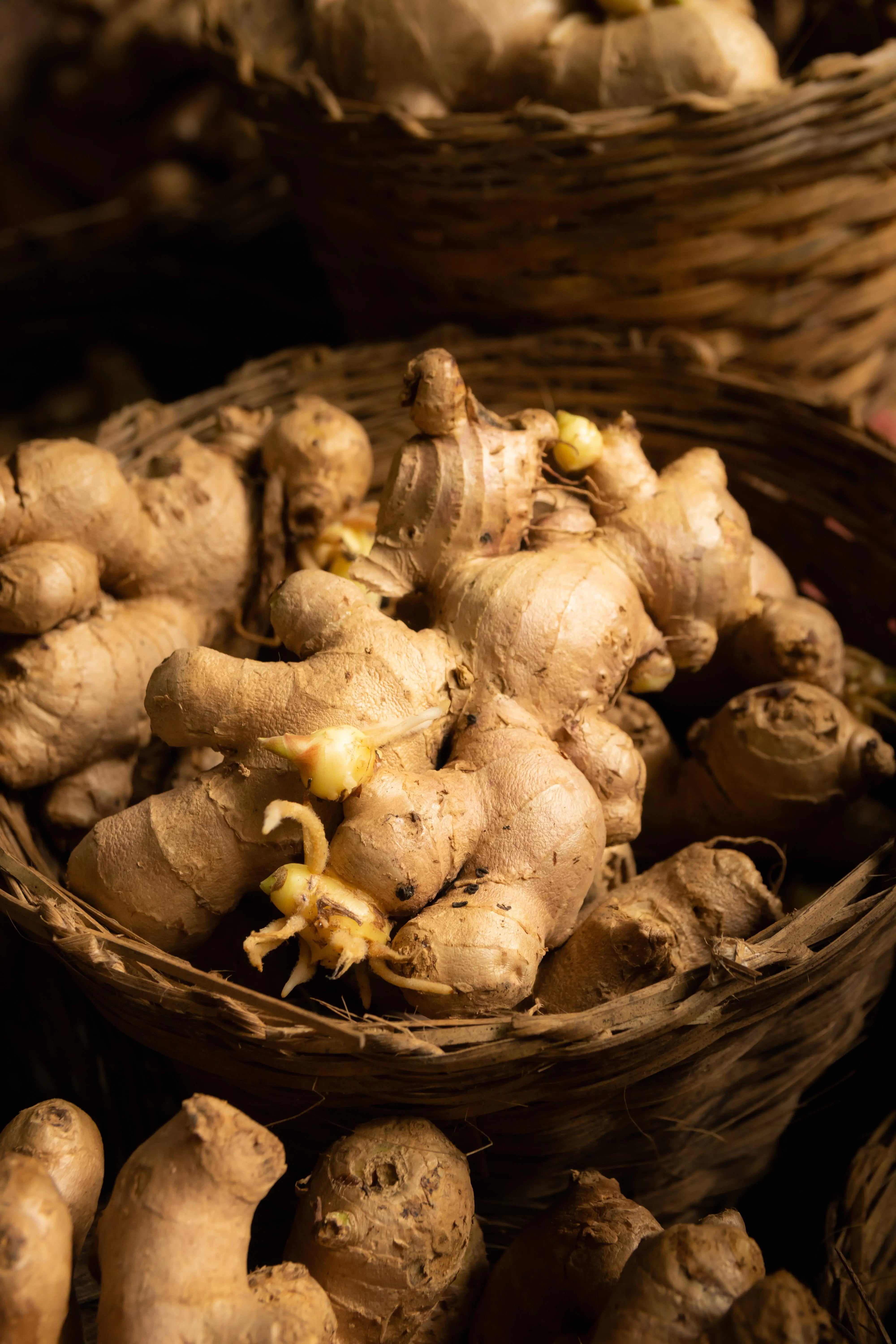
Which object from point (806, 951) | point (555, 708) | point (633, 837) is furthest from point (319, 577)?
point (806, 951)

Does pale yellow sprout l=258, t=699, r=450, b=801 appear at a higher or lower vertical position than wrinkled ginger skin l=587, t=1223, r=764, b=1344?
higher

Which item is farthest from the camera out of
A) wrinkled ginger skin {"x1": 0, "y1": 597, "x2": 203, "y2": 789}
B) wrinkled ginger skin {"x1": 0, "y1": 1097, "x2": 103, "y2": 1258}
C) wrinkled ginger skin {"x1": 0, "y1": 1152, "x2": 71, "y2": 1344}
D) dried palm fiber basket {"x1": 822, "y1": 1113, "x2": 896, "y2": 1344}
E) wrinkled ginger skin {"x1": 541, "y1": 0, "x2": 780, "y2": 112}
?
wrinkled ginger skin {"x1": 541, "y1": 0, "x2": 780, "y2": 112}

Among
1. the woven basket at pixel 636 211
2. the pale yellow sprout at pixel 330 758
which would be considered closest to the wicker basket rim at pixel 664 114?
the woven basket at pixel 636 211

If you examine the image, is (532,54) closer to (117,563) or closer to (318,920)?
(117,563)

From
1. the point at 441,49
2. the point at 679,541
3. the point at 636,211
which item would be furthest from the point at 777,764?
the point at 441,49

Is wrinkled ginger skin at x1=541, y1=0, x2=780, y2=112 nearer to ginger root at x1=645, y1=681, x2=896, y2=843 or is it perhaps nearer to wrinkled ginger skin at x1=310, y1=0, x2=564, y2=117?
wrinkled ginger skin at x1=310, y1=0, x2=564, y2=117

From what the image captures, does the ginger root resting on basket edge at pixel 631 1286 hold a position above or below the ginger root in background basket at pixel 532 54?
below

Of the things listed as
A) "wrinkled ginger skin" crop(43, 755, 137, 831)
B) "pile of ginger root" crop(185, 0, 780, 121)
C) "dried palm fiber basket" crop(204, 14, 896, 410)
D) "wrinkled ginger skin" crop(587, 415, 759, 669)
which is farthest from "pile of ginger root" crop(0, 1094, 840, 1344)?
"pile of ginger root" crop(185, 0, 780, 121)

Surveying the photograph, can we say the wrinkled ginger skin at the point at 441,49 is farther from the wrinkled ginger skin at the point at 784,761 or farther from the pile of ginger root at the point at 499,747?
the wrinkled ginger skin at the point at 784,761
